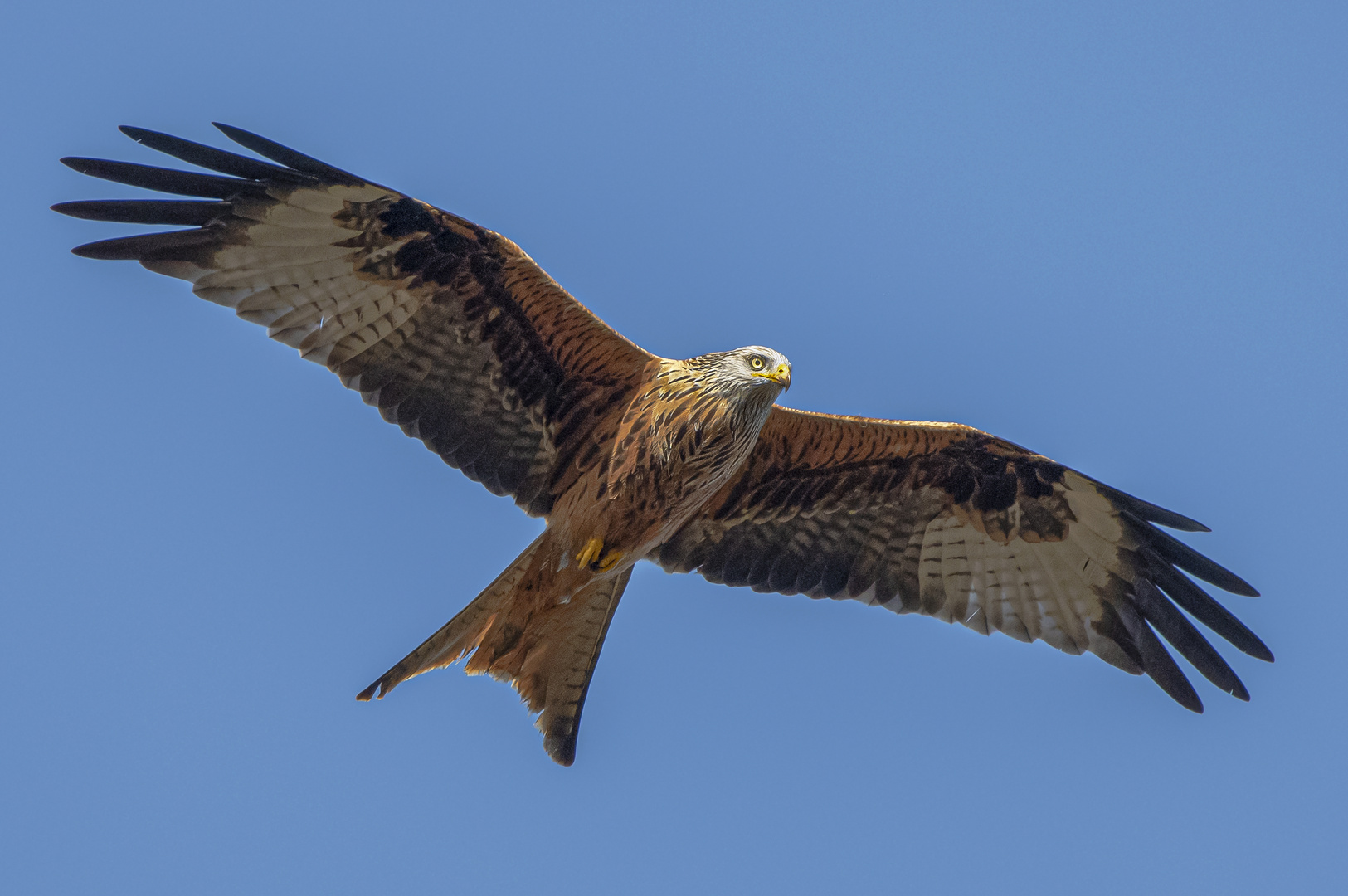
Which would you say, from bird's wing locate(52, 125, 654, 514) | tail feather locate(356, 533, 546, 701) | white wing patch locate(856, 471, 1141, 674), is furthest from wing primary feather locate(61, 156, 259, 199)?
white wing patch locate(856, 471, 1141, 674)

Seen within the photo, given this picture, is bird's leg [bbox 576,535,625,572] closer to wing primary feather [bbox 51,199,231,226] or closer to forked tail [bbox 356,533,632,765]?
forked tail [bbox 356,533,632,765]

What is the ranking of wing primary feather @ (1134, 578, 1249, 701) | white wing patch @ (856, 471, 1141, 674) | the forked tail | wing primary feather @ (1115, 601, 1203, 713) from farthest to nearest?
1. white wing patch @ (856, 471, 1141, 674)
2. wing primary feather @ (1115, 601, 1203, 713)
3. wing primary feather @ (1134, 578, 1249, 701)
4. the forked tail

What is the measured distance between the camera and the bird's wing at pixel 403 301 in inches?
307

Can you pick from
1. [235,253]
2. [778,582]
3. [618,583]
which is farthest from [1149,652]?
[235,253]

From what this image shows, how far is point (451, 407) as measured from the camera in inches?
335

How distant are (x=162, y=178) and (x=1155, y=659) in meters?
7.05

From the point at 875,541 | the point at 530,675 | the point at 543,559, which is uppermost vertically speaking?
the point at 875,541

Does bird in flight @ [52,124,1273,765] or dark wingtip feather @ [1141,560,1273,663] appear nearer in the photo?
bird in flight @ [52,124,1273,765]

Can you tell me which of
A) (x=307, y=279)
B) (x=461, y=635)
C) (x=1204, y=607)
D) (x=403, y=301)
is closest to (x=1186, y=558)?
(x=1204, y=607)

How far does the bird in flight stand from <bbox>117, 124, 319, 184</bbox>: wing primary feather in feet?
0.05

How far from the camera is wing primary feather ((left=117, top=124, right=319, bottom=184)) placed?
7230mm

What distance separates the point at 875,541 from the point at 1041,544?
3.82 ft

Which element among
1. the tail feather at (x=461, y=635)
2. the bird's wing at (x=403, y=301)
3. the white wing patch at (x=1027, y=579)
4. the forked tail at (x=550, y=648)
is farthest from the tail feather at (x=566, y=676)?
the white wing patch at (x=1027, y=579)

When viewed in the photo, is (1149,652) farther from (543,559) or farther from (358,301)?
(358,301)
